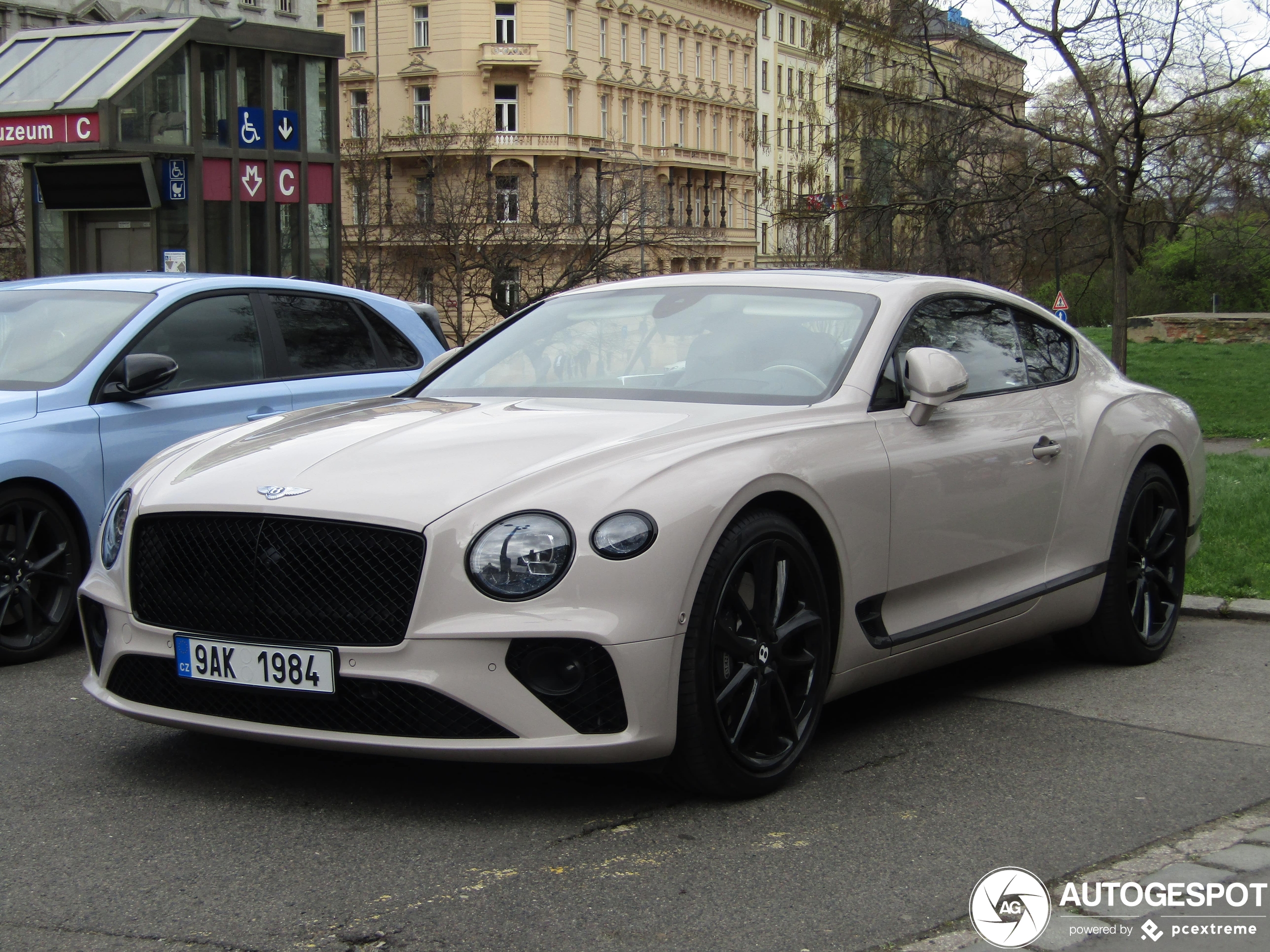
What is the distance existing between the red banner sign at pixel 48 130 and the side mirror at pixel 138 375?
38.9ft

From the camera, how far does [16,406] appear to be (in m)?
6.54

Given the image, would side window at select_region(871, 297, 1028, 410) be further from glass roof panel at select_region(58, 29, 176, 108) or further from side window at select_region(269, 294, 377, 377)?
glass roof panel at select_region(58, 29, 176, 108)

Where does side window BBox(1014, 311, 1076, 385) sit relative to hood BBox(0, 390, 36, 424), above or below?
above

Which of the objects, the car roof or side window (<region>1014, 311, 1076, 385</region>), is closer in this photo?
side window (<region>1014, 311, 1076, 385</region>)

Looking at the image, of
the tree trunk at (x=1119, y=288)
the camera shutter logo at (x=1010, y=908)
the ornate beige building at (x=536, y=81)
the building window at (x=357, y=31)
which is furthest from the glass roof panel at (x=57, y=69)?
the building window at (x=357, y=31)

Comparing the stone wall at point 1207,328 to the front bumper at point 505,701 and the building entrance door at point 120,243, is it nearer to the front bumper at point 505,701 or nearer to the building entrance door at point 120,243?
the building entrance door at point 120,243

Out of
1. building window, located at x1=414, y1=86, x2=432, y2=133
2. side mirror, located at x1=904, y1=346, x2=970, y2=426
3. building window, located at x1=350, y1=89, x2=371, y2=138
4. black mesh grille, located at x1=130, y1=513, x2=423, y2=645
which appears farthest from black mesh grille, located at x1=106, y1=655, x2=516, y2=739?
building window, located at x1=414, y1=86, x2=432, y2=133

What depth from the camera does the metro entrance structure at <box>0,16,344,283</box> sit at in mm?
18188

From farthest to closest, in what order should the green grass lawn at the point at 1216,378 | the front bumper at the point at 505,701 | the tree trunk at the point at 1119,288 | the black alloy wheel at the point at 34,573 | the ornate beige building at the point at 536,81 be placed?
1. the ornate beige building at the point at 536,81
2. the green grass lawn at the point at 1216,378
3. the tree trunk at the point at 1119,288
4. the black alloy wheel at the point at 34,573
5. the front bumper at the point at 505,701

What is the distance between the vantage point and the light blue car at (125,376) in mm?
6410

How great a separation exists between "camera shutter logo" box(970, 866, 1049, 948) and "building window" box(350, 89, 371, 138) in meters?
52.0

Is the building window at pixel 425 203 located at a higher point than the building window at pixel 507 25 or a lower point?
lower

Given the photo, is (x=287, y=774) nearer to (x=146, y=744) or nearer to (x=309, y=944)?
(x=146, y=744)

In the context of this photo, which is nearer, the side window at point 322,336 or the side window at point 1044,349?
the side window at point 1044,349
